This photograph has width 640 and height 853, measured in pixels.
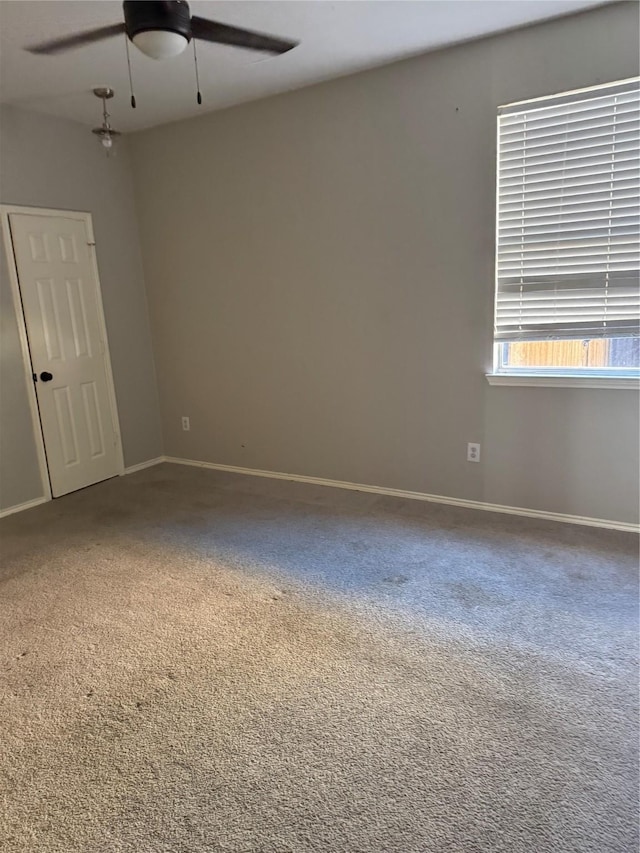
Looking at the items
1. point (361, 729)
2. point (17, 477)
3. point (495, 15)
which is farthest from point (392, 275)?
point (17, 477)

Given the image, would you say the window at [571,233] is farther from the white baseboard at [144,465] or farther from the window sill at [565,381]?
the white baseboard at [144,465]

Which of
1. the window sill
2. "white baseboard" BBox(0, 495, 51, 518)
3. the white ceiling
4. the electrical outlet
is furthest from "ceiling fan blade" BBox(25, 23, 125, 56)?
"white baseboard" BBox(0, 495, 51, 518)

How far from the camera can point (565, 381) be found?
3135 mm

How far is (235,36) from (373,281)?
180cm

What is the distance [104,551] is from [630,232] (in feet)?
11.0

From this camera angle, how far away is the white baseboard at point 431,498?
321 cm

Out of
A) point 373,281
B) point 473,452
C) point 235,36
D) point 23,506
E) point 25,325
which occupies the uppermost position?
point 235,36

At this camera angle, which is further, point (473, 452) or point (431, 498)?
point (431, 498)

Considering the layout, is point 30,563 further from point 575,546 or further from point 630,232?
point 630,232

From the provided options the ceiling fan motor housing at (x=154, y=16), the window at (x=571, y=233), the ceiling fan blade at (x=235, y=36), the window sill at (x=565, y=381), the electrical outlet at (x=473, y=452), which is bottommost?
the electrical outlet at (x=473, y=452)

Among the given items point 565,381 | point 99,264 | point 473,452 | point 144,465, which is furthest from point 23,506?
point 565,381

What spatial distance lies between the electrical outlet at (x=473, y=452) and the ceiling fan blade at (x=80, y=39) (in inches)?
108

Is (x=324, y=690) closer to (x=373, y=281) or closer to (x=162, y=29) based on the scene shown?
(x=162, y=29)

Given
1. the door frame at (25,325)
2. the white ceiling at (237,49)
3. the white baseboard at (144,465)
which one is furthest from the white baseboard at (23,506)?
the white ceiling at (237,49)
